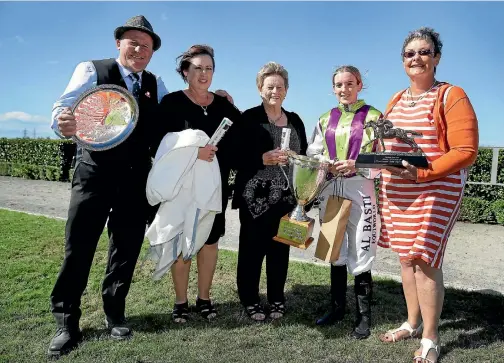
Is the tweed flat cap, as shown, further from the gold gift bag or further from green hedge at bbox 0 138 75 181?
green hedge at bbox 0 138 75 181

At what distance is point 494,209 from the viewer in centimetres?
909

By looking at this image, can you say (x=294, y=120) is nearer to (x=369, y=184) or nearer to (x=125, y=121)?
(x=369, y=184)

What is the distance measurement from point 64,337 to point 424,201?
2.87 metres

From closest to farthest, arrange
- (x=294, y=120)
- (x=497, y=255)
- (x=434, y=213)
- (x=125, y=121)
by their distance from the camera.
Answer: (x=434, y=213) < (x=125, y=121) < (x=294, y=120) < (x=497, y=255)

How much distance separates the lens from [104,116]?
3.23 meters

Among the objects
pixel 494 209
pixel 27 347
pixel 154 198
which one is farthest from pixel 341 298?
pixel 494 209

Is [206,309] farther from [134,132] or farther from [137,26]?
[137,26]

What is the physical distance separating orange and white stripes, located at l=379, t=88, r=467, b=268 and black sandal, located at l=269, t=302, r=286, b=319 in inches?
53.8

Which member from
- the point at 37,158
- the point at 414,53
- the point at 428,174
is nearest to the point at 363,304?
the point at 428,174

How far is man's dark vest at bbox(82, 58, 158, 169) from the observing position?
3.29m

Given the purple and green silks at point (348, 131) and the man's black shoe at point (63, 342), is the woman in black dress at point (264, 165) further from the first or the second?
the man's black shoe at point (63, 342)

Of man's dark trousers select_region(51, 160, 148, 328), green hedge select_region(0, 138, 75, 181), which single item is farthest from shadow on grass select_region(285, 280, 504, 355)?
green hedge select_region(0, 138, 75, 181)

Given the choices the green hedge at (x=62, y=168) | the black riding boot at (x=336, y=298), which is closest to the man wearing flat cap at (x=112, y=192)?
the black riding boot at (x=336, y=298)

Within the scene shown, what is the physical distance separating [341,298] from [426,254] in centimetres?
113
